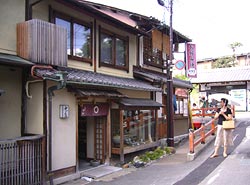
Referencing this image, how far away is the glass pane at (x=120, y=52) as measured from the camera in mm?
14273

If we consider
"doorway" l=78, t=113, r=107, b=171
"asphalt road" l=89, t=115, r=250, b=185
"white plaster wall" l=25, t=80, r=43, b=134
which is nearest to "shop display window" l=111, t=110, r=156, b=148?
"doorway" l=78, t=113, r=107, b=171

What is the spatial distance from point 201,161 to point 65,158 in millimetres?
5146

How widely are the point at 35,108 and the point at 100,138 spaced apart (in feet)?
12.6

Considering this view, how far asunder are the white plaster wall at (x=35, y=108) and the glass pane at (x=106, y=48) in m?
4.18

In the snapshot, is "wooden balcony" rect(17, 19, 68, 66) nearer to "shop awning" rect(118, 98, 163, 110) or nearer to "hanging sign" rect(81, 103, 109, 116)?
"hanging sign" rect(81, 103, 109, 116)

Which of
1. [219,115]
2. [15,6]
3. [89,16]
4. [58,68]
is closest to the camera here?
[15,6]

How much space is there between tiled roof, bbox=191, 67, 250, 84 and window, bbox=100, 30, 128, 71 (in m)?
22.8

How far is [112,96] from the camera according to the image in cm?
1172

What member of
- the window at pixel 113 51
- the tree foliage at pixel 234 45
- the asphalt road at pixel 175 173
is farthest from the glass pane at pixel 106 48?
the tree foliage at pixel 234 45

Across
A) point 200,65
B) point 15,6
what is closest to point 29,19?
point 15,6

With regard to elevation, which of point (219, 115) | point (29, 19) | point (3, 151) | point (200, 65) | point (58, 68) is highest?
point (200, 65)

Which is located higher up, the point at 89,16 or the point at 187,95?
the point at 89,16

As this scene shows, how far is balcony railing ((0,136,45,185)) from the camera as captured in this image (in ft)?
25.2

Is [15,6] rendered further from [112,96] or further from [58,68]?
[112,96]
